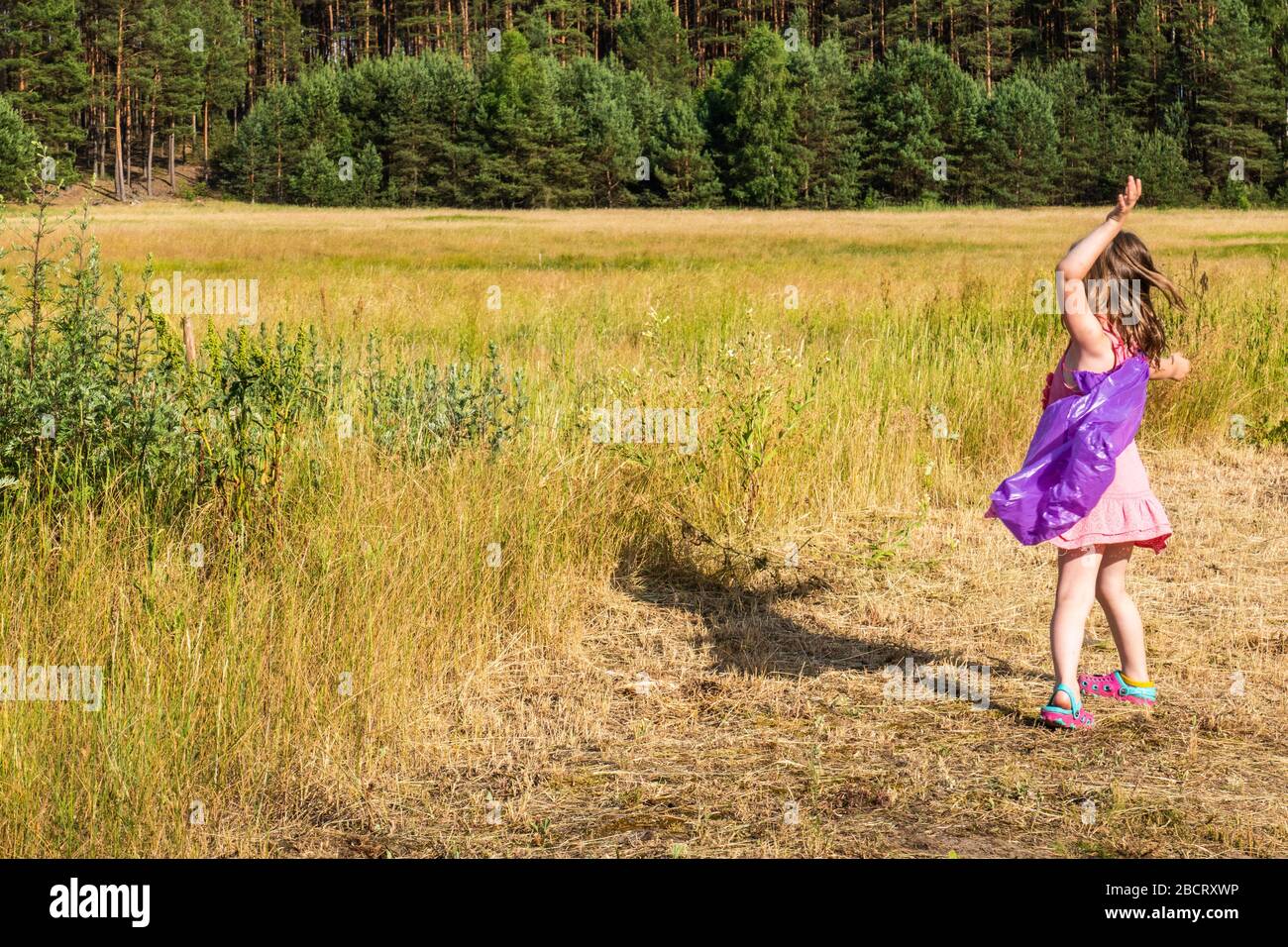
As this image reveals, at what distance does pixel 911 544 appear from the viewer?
23.1 feet

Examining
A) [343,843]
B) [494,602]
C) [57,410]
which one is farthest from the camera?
[57,410]

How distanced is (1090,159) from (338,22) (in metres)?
63.8

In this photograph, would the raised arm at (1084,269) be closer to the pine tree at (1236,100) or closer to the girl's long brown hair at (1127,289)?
the girl's long brown hair at (1127,289)

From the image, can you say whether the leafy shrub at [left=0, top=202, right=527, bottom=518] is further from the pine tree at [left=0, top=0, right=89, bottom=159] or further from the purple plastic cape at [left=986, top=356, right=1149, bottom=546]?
the pine tree at [left=0, top=0, right=89, bottom=159]

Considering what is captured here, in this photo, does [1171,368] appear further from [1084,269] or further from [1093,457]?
[1084,269]

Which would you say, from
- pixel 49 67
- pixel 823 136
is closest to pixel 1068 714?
pixel 823 136

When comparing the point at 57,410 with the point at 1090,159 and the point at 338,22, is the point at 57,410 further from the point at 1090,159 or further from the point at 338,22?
the point at 338,22

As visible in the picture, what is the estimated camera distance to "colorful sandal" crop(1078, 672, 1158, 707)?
16.5 ft

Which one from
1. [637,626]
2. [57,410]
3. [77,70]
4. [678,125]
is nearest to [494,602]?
[637,626]

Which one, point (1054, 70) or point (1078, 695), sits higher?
point (1054, 70)

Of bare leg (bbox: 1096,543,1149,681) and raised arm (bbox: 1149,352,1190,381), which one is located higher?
raised arm (bbox: 1149,352,1190,381)

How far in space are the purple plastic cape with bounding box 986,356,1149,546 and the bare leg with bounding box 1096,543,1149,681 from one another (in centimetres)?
34

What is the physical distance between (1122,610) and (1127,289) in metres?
1.23

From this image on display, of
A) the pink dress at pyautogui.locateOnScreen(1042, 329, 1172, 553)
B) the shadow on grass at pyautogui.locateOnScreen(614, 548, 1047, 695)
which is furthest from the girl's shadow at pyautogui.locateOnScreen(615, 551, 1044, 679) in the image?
the pink dress at pyautogui.locateOnScreen(1042, 329, 1172, 553)
